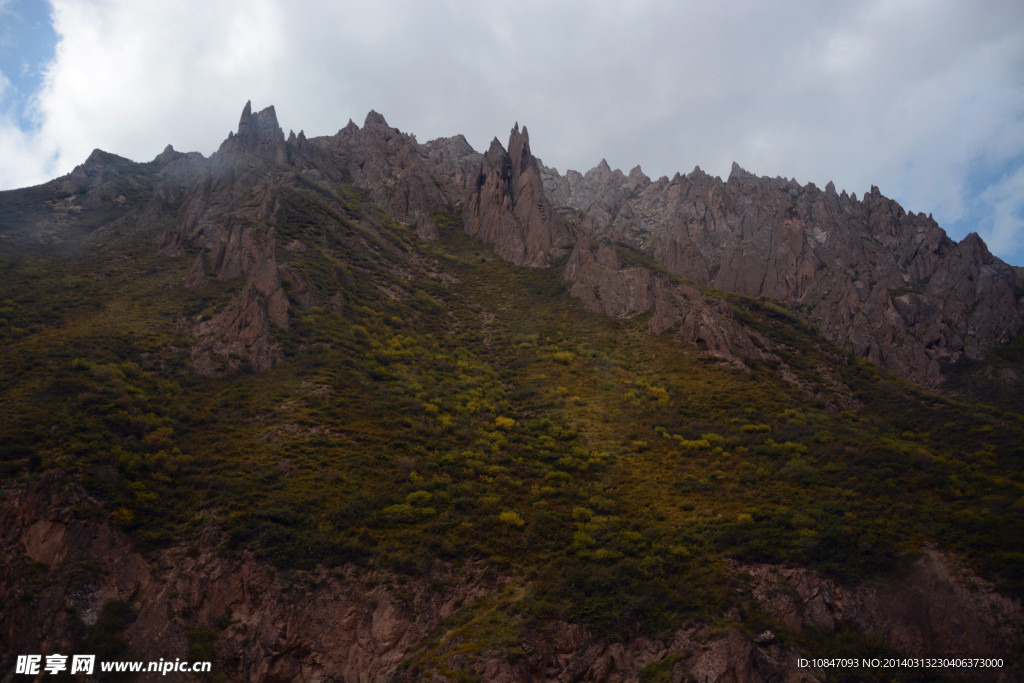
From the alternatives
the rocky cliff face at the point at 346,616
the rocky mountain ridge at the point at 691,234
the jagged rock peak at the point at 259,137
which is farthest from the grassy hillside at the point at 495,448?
the jagged rock peak at the point at 259,137

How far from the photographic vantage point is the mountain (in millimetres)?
33938

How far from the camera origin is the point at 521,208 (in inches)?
4469

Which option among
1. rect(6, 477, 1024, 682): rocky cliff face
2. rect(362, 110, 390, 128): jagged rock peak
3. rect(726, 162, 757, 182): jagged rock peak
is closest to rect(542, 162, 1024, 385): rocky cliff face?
rect(726, 162, 757, 182): jagged rock peak

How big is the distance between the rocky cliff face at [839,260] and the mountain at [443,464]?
11.9 meters

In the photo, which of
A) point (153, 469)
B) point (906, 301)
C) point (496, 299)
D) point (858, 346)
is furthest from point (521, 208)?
point (153, 469)

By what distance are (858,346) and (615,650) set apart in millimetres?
93463

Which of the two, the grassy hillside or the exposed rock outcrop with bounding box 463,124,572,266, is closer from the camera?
the grassy hillside

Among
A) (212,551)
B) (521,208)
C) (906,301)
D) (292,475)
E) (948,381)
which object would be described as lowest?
(212,551)

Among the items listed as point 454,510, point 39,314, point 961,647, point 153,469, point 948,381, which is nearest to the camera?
point 961,647

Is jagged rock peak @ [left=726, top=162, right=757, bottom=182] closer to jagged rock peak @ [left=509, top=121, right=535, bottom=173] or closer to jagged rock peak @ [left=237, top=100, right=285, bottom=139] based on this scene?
jagged rock peak @ [left=509, top=121, right=535, bottom=173]

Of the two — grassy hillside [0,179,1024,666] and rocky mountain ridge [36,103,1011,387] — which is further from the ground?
rocky mountain ridge [36,103,1011,387]

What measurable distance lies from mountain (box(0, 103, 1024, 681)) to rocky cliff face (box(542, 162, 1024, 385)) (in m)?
11.9

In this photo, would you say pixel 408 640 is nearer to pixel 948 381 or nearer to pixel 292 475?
pixel 292 475

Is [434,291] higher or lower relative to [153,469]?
higher
